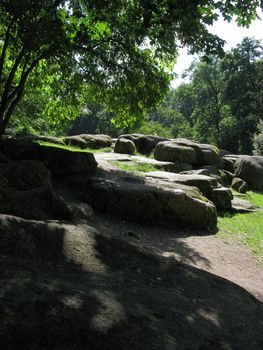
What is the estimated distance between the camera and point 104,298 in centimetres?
341

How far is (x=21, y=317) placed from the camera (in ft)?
9.27

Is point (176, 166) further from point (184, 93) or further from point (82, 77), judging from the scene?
point (184, 93)

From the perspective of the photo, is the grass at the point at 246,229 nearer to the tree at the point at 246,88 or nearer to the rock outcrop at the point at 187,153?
the rock outcrop at the point at 187,153

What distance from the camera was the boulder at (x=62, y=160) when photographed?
1357cm

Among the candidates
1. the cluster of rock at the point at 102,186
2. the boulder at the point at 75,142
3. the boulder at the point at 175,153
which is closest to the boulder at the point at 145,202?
the cluster of rock at the point at 102,186

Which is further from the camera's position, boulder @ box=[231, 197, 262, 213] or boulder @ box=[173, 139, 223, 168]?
boulder @ box=[173, 139, 223, 168]

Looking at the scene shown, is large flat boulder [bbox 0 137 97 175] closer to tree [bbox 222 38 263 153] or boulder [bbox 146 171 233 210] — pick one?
boulder [bbox 146 171 233 210]

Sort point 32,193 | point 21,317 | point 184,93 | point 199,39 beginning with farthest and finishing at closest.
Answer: point 184,93
point 199,39
point 32,193
point 21,317

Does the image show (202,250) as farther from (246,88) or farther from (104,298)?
(246,88)

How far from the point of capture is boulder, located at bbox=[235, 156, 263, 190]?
27.8 meters

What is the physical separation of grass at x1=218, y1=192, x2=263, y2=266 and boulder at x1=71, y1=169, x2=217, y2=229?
0.83m

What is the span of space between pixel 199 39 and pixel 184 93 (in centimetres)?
7183

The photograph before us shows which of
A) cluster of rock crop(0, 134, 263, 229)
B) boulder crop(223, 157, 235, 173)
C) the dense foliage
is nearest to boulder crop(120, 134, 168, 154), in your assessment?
boulder crop(223, 157, 235, 173)

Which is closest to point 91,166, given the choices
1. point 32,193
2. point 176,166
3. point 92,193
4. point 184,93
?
point 92,193
